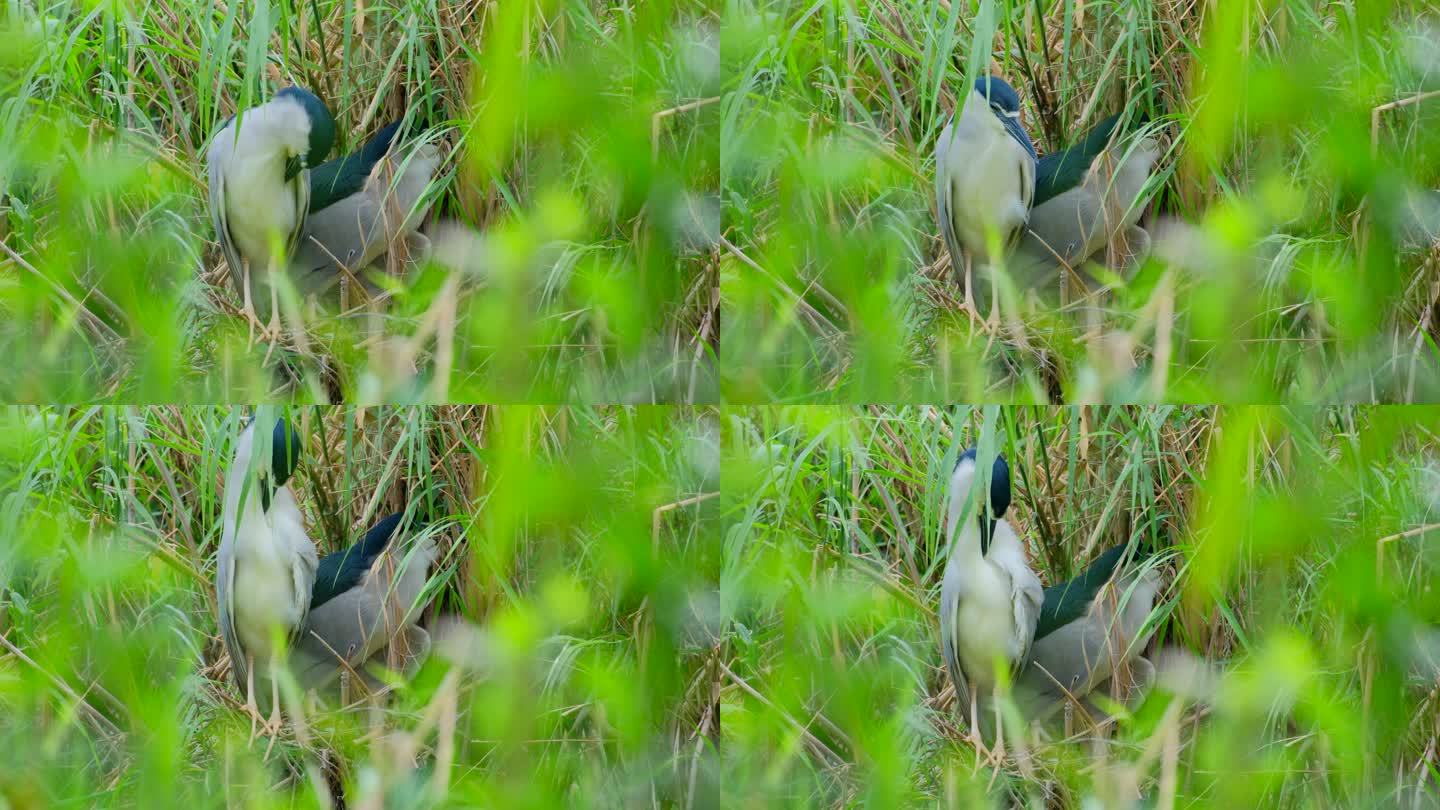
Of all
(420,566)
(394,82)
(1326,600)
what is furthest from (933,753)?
(394,82)

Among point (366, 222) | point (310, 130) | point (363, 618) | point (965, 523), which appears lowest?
point (363, 618)

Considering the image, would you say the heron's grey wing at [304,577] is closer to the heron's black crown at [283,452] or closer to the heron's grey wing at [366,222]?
the heron's black crown at [283,452]

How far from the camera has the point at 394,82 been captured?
172cm

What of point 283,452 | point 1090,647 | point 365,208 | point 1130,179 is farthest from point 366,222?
point 1090,647

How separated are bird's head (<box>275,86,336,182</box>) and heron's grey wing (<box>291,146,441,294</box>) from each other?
2.6 inches

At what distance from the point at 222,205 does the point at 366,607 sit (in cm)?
57

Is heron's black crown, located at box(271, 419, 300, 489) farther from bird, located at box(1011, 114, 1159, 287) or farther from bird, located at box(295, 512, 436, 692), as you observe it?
bird, located at box(1011, 114, 1159, 287)

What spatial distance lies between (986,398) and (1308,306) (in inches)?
17.5

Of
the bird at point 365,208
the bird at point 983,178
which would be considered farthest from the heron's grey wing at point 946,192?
the bird at point 365,208

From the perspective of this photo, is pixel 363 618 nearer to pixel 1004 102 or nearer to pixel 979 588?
pixel 979 588

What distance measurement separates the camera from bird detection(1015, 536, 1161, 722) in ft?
5.68

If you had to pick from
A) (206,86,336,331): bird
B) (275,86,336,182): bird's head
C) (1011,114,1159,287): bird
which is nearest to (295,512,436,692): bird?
(206,86,336,331): bird

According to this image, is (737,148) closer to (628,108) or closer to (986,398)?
(628,108)

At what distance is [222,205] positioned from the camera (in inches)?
68.4
